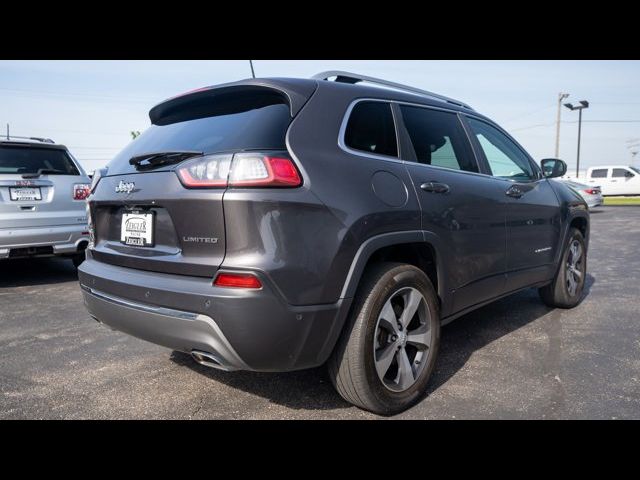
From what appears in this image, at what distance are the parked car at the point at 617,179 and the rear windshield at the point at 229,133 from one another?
27.3 meters

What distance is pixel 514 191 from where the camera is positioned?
3738 mm

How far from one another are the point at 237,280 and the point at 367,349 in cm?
75

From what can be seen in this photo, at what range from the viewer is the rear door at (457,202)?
288 cm

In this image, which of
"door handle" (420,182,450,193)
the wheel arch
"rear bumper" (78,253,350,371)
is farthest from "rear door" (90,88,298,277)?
"door handle" (420,182,450,193)

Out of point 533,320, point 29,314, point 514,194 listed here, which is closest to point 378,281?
point 514,194

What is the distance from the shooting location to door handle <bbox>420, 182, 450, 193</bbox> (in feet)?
9.24

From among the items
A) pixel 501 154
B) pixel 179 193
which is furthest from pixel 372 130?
pixel 501 154

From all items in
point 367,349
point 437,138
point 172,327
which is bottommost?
point 367,349

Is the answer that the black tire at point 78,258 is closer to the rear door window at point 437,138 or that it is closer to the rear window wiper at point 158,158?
the rear window wiper at point 158,158

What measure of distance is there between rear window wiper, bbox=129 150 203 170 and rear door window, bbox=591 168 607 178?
2780 centimetres

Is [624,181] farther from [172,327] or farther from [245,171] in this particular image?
[172,327]

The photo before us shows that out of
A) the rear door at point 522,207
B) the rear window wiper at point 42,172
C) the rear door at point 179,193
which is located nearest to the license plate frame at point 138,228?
the rear door at point 179,193
